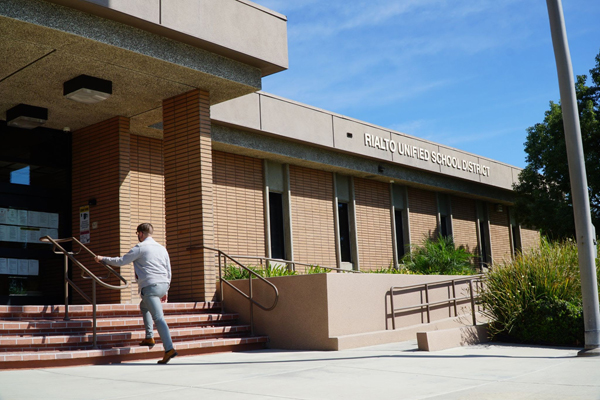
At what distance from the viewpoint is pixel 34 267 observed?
517 inches

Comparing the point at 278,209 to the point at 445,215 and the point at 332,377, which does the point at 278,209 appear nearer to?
the point at 445,215

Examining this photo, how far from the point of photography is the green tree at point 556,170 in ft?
71.4

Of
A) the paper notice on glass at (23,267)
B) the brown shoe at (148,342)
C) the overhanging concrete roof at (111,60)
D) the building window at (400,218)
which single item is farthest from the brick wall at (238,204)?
the brown shoe at (148,342)

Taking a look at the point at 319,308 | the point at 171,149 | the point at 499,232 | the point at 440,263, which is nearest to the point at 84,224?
the point at 171,149

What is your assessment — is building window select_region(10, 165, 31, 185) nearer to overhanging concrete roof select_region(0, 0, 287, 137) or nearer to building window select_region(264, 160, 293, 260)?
overhanging concrete roof select_region(0, 0, 287, 137)

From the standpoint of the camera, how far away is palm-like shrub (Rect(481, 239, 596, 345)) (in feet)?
34.2

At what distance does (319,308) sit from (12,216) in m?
6.70

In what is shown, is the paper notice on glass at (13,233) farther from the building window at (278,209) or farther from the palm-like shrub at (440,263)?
the palm-like shrub at (440,263)

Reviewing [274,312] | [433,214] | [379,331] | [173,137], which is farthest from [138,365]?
[433,214]

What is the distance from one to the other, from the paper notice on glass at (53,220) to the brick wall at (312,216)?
647 centimetres

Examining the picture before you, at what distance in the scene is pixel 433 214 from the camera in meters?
23.5

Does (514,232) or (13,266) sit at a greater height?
(514,232)

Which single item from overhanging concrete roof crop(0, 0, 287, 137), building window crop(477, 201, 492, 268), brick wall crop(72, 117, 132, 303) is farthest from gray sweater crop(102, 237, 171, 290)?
building window crop(477, 201, 492, 268)

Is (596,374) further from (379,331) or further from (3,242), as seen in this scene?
(3,242)
